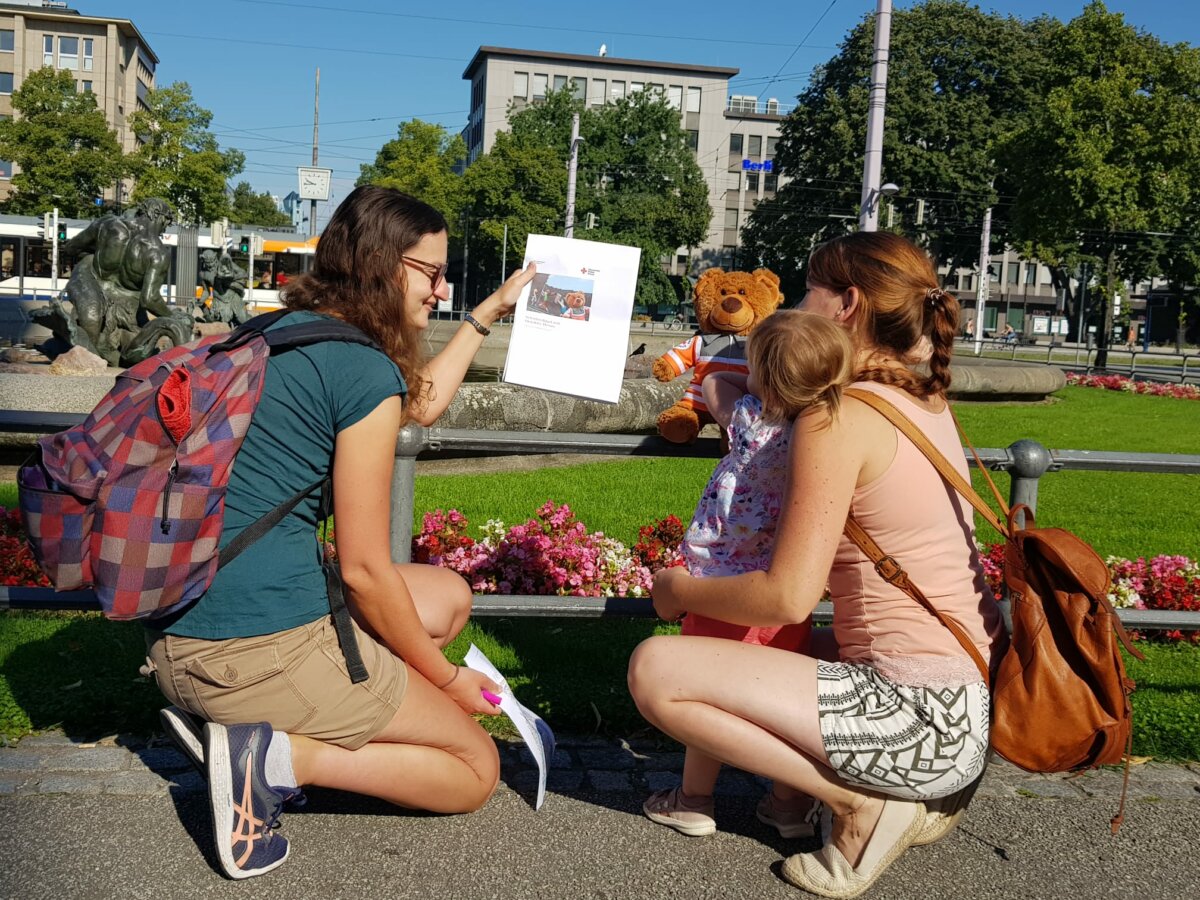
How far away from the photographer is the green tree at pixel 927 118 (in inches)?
1986

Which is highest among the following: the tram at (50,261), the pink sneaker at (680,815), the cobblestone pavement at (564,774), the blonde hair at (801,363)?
the tram at (50,261)

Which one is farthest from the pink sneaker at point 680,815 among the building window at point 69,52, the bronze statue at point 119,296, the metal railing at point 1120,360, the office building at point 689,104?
the building window at point 69,52

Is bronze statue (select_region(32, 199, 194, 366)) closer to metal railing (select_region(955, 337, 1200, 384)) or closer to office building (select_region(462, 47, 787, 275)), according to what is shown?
metal railing (select_region(955, 337, 1200, 384))

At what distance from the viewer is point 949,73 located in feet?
171

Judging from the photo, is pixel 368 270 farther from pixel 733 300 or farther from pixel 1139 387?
pixel 1139 387

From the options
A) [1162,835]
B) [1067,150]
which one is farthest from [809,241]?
[1162,835]

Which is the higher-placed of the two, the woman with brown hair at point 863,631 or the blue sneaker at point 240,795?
the woman with brown hair at point 863,631

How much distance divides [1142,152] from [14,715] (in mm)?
31563

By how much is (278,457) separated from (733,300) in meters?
2.14

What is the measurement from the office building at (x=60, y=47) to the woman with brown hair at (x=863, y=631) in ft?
283

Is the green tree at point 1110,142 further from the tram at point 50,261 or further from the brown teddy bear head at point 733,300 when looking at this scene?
the brown teddy bear head at point 733,300

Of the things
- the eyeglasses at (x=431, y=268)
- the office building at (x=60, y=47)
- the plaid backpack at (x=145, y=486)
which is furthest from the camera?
the office building at (x=60, y=47)

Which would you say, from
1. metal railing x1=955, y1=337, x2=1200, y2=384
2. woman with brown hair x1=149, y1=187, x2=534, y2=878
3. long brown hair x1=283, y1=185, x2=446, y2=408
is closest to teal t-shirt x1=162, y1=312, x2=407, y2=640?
woman with brown hair x1=149, y1=187, x2=534, y2=878

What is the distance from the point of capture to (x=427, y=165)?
63.4m
